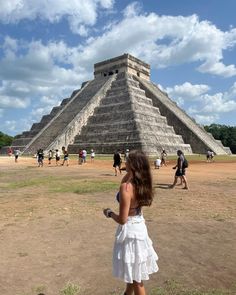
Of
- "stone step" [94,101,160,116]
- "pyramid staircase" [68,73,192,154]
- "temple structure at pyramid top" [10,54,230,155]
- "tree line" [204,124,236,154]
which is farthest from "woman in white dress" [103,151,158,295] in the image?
"tree line" [204,124,236,154]

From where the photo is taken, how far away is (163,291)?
197 inches

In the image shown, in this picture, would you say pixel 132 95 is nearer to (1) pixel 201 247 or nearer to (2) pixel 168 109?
(2) pixel 168 109

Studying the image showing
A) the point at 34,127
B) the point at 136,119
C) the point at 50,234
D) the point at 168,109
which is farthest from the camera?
the point at 34,127

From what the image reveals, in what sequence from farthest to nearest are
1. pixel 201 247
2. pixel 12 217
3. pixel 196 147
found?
pixel 196 147
pixel 12 217
pixel 201 247

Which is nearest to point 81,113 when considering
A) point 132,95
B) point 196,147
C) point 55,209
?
point 132,95

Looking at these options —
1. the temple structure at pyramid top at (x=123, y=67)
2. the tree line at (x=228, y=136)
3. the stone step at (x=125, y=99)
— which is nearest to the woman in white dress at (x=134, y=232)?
the stone step at (x=125, y=99)

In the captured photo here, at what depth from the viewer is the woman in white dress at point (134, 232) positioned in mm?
4137

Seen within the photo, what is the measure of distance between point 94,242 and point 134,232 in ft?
10.9

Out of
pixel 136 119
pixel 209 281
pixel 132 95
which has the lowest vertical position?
pixel 209 281

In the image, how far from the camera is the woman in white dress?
414 cm

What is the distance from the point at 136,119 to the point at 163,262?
130 feet

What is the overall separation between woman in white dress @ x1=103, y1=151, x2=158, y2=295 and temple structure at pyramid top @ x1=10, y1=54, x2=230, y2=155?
36053 millimetres

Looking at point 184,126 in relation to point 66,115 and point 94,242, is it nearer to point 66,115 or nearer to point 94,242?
point 66,115

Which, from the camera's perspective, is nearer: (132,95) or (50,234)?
(50,234)
